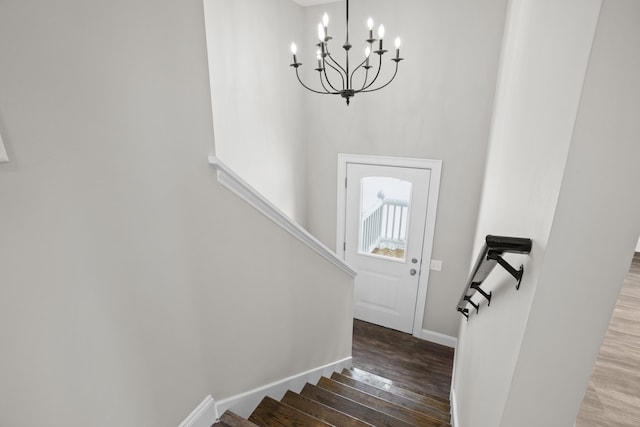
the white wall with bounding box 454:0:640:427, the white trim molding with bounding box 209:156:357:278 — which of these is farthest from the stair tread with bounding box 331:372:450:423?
the white wall with bounding box 454:0:640:427

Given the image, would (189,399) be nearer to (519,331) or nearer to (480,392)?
(480,392)

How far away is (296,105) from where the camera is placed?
340cm

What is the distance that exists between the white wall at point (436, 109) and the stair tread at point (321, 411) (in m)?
1.91

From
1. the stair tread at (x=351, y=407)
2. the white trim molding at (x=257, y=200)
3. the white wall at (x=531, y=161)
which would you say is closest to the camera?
the white wall at (x=531, y=161)

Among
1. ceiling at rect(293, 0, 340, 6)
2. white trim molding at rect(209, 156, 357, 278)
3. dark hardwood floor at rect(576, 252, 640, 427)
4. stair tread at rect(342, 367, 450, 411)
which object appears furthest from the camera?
ceiling at rect(293, 0, 340, 6)

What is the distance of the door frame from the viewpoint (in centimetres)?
314

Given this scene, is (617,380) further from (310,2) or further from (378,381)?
(310,2)

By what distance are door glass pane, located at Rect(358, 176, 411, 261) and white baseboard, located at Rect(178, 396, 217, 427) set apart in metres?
2.47

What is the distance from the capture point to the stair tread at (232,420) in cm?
156

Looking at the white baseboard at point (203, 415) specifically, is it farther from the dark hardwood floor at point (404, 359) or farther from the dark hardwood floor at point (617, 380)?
the dark hardwood floor at point (404, 359)

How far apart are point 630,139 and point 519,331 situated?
19.5 inches

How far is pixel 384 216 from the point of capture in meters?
3.59

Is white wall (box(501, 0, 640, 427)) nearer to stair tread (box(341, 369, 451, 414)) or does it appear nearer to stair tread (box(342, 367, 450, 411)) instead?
stair tread (box(341, 369, 451, 414))

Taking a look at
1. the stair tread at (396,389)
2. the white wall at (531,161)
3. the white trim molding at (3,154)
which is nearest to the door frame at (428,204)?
the stair tread at (396,389)
